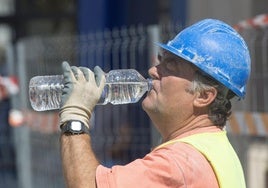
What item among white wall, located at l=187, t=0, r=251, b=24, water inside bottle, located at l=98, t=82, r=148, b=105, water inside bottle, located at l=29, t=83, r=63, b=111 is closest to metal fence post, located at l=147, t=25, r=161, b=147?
white wall, located at l=187, t=0, r=251, b=24

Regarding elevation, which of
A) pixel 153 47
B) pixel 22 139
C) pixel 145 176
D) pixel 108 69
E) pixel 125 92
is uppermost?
pixel 153 47

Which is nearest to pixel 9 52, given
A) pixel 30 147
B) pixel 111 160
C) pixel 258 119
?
pixel 30 147

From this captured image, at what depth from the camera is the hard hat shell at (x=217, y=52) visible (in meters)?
2.61

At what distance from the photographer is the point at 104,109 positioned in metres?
6.52

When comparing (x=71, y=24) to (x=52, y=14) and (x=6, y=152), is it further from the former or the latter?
(x=6, y=152)

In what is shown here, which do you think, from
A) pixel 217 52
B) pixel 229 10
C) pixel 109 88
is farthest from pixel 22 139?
pixel 217 52

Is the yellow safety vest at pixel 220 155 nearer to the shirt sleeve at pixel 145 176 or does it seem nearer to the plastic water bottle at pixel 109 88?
the shirt sleeve at pixel 145 176

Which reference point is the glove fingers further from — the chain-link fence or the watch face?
the chain-link fence

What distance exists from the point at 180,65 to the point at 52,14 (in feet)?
26.1

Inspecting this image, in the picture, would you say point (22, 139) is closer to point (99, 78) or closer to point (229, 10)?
point (229, 10)

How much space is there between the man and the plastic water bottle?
0.17 meters

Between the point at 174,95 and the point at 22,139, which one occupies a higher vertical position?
the point at 174,95

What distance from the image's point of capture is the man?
2473 millimetres

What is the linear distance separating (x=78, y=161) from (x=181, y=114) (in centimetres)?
40
